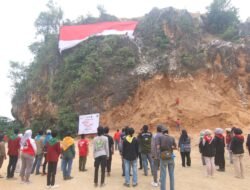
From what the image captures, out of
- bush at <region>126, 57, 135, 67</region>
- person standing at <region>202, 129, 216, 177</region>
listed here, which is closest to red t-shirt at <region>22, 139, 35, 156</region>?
person standing at <region>202, 129, 216, 177</region>

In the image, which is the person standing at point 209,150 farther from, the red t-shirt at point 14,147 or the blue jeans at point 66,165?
the red t-shirt at point 14,147

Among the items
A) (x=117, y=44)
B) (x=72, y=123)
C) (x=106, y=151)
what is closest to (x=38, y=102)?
(x=72, y=123)

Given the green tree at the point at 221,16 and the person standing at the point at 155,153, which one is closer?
the person standing at the point at 155,153

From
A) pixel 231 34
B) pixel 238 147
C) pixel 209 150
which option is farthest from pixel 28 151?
pixel 231 34

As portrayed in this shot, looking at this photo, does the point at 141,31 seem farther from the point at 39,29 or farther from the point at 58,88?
the point at 39,29

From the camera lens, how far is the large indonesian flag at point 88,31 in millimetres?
28938

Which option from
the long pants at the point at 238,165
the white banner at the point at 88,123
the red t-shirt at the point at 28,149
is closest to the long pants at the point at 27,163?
the red t-shirt at the point at 28,149

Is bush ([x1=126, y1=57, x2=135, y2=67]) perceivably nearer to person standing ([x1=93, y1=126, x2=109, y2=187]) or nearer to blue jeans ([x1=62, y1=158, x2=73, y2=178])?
blue jeans ([x1=62, y1=158, x2=73, y2=178])

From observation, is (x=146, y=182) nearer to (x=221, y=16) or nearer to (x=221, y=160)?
(x=221, y=160)

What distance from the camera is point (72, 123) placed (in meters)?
24.6

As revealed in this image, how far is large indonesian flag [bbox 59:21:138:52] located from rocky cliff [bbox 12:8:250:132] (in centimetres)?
89

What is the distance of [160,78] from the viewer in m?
25.4

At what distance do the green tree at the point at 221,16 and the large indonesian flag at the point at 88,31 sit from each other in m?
7.19

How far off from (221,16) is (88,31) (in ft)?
40.5
